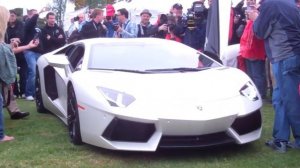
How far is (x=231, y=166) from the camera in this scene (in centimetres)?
471

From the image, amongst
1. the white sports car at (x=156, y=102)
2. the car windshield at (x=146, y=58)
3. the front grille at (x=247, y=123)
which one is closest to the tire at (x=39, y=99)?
the white sports car at (x=156, y=102)

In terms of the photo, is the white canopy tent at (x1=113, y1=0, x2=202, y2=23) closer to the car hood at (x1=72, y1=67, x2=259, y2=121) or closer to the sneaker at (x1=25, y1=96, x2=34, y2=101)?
the sneaker at (x1=25, y1=96, x2=34, y2=101)

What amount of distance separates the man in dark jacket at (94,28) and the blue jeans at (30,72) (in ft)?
3.40

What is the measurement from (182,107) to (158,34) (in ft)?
19.3

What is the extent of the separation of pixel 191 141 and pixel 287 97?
3.54ft

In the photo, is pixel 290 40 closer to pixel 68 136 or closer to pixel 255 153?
pixel 255 153

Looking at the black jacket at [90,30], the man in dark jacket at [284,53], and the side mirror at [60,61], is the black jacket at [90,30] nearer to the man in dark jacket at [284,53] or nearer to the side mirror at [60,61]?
Result: the side mirror at [60,61]

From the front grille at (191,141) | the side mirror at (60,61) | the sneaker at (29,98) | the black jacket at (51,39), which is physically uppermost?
the side mirror at (60,61)

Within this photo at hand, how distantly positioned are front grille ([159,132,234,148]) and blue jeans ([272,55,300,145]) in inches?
27.2

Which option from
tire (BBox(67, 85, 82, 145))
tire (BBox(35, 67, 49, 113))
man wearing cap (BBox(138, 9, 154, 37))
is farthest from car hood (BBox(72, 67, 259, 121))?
man wearing cap (BBox(138, 9, 154, 37))

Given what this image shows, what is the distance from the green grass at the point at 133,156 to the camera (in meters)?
4.82

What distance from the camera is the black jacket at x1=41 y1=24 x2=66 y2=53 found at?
10180mm

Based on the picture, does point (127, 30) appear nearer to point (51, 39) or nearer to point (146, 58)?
point (51, 39)

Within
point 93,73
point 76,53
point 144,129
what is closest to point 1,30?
point 76,53
